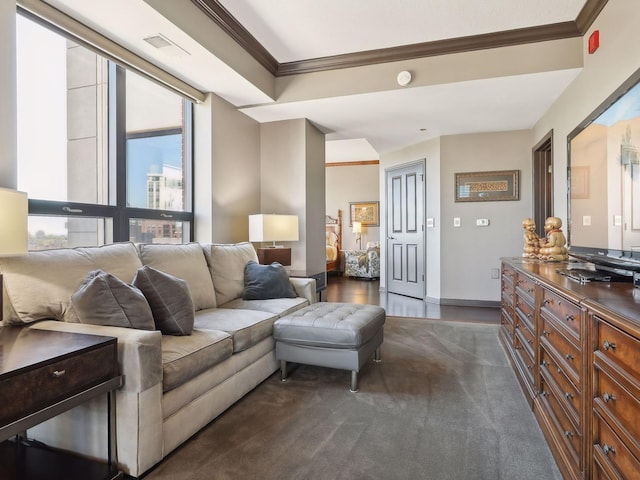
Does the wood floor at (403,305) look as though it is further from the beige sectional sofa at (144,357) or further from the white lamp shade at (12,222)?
the white lamp shade at (12,222)

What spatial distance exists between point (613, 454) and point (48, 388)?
1.82 metres

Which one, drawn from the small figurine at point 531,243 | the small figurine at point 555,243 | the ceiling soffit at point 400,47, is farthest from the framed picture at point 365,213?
the small figurine at point 555,243

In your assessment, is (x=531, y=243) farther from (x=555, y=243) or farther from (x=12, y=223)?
(x=12, y=223)

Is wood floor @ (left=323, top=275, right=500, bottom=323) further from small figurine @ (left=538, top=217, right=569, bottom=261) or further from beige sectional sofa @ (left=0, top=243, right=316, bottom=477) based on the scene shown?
beige sectional sofa @ (left=0, top=243, right=316, bottom=477)

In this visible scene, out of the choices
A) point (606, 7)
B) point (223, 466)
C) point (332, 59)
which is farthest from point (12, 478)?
point (606, 7)

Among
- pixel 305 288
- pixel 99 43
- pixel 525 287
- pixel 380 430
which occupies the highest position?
pixel 99 43

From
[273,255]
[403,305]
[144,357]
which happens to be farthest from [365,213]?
[144,357]

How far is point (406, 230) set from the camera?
5.90m

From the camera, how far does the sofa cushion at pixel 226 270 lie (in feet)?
9.93

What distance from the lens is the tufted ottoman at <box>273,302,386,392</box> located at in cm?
234

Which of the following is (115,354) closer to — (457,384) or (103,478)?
(103,478)

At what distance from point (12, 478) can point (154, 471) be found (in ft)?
1.71

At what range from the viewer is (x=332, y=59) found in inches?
145

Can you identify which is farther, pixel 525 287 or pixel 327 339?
pixel 525 287
